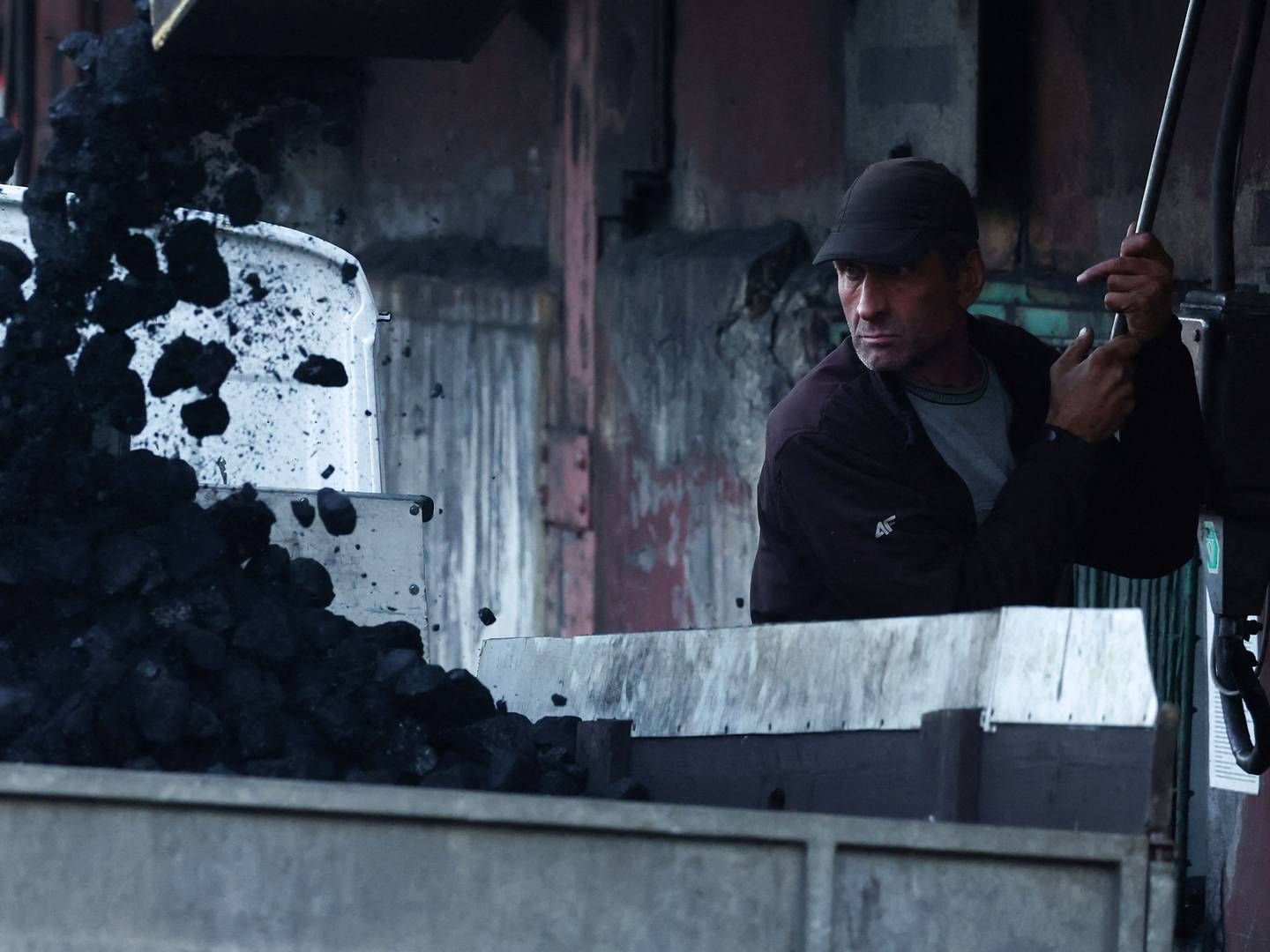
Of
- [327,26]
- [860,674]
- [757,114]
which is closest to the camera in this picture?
[860,674]

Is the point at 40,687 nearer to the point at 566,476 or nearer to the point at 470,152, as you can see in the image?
the point at 566,476

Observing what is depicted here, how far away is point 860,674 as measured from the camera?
2.80m

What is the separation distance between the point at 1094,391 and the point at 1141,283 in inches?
9.3

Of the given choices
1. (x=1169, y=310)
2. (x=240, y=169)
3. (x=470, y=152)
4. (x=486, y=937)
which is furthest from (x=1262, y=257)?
(x=470, y=152)

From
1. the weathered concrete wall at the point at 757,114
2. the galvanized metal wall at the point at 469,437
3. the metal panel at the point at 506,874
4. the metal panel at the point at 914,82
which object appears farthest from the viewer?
the galvanized metal wall at the point at 469,437

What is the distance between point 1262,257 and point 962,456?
6.17ft

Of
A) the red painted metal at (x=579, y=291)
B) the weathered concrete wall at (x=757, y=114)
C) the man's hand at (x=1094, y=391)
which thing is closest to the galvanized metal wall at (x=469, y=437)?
the red painted metal at (x=579, y=291)

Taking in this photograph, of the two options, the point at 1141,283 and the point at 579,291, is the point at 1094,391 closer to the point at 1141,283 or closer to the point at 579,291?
the point at 1141,283

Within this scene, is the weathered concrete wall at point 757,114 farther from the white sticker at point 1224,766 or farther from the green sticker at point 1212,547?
the green sticker at point 1212,547

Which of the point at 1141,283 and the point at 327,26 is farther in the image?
the point at 327,26

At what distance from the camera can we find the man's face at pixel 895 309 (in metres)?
3.39

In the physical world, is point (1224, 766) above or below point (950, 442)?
below

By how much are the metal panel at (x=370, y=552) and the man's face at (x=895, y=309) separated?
100 cm

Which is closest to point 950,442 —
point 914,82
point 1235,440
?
point 1235,440
